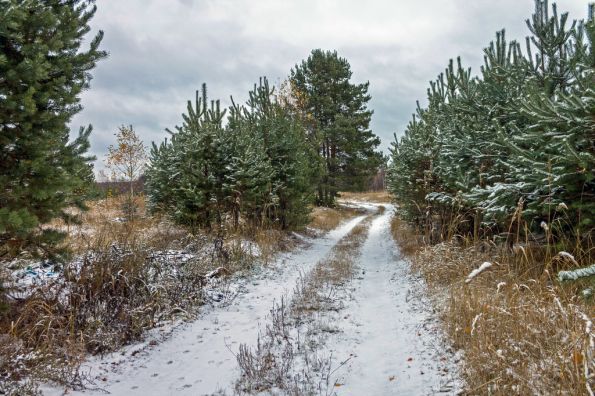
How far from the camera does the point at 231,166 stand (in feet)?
39.3

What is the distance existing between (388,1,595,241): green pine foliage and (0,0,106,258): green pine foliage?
208 inches

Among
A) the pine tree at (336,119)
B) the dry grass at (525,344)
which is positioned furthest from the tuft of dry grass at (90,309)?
the pine tree at (336,119)

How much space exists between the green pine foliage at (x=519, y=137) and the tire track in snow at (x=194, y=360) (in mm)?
3680

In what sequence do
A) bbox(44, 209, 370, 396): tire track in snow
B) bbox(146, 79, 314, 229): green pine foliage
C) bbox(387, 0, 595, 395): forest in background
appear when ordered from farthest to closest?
bbox(146, 79, 314, 229): green pine foliage
bbox(44, 209, 370, 396): tire track in snow
bbox(387, 0, 595, 395): forest in background

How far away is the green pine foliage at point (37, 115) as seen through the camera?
388 cm

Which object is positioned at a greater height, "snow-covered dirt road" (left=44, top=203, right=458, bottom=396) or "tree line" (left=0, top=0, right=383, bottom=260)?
"tree line" (left=0, top=0, right=383, bottom=260)

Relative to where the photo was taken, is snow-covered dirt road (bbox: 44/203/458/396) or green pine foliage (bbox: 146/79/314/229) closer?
snow-covered dirt road (bbox: 44/203/458/396)

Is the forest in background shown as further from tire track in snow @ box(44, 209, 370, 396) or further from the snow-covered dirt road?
tire track in snow @ box(44, 209, 370, 396)

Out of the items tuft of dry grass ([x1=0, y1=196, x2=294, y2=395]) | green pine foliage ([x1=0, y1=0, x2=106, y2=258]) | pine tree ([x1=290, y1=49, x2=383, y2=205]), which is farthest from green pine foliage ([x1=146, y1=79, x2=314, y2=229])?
pine tree ([x1=290, y1=49, x2=383, y2=205])

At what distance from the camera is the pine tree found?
29.3 m

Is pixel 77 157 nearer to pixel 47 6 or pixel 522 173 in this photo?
pixel 47 6

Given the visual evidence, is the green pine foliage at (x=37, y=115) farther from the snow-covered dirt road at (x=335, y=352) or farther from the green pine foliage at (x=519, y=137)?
the green pine foliage at (x=519, y=137)

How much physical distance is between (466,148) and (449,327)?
14.9 feet

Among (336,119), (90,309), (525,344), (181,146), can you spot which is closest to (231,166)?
(181,146)
